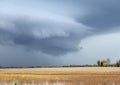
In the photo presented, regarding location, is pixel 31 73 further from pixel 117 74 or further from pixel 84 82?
pixel 117 74

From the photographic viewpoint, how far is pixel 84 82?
2064 centimetres

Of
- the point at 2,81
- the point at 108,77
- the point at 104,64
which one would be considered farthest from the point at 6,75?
the point at 104,64

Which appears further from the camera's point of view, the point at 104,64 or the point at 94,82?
the point at 104,64

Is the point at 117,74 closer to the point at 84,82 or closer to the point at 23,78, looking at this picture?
the point at 84,82

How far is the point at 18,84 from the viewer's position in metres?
21.6

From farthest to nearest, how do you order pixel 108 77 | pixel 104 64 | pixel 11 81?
pixel 104 64
pixel 11 81
pixel 108 77

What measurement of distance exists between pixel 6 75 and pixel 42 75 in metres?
2.19

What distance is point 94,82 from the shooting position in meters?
20.5

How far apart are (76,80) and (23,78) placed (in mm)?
3161

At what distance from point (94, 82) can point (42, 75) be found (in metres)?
3.09

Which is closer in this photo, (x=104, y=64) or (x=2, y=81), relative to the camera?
(x=2, y=81)

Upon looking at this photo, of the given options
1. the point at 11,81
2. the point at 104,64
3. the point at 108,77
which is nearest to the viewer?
the point at 108,77

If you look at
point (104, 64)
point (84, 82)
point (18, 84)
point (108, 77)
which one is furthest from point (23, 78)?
point (104, 64)

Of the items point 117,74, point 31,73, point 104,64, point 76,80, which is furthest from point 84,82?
point 104,64
